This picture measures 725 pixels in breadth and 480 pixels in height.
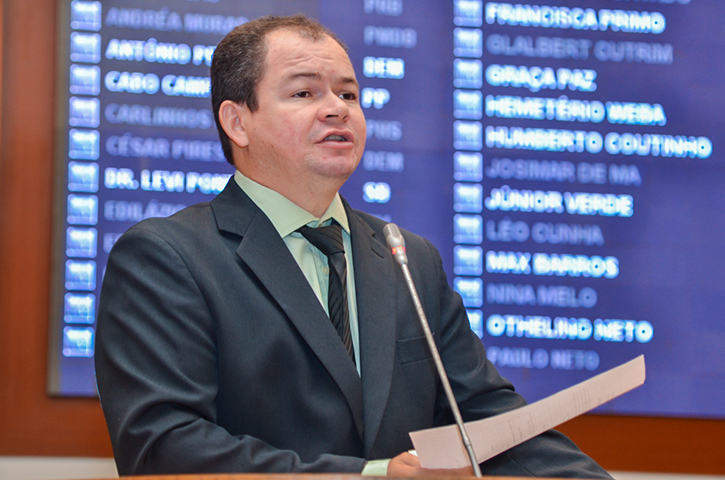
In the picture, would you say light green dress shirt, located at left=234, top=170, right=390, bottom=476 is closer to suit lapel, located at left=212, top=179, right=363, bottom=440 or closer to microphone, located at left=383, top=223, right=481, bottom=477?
suit lapel, located at left=212, top=179, right=363, bottom=440

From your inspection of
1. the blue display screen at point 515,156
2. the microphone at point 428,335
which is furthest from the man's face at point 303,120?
the blue display screen at point 515,156

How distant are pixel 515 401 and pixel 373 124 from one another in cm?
125

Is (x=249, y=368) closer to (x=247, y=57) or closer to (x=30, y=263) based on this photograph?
(x=247, y=57)

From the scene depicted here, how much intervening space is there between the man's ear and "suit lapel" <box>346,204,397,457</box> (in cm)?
30

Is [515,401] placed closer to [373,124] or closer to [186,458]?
[186,458]

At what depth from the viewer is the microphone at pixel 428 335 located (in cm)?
103

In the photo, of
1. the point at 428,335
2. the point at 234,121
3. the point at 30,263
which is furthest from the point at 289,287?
the point at 30,263

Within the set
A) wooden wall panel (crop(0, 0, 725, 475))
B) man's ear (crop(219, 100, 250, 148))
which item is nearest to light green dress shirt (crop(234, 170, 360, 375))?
man's ear (crop(219, 100, 250, 148))

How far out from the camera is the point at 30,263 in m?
2.26

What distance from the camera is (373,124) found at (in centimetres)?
246

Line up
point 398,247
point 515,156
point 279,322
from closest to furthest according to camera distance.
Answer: point 398,247
point 279,322
point 515,156

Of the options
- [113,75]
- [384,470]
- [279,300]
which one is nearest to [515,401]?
[384,470]

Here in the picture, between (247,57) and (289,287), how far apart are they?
57 cm

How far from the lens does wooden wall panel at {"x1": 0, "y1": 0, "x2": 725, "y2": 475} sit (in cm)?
224
